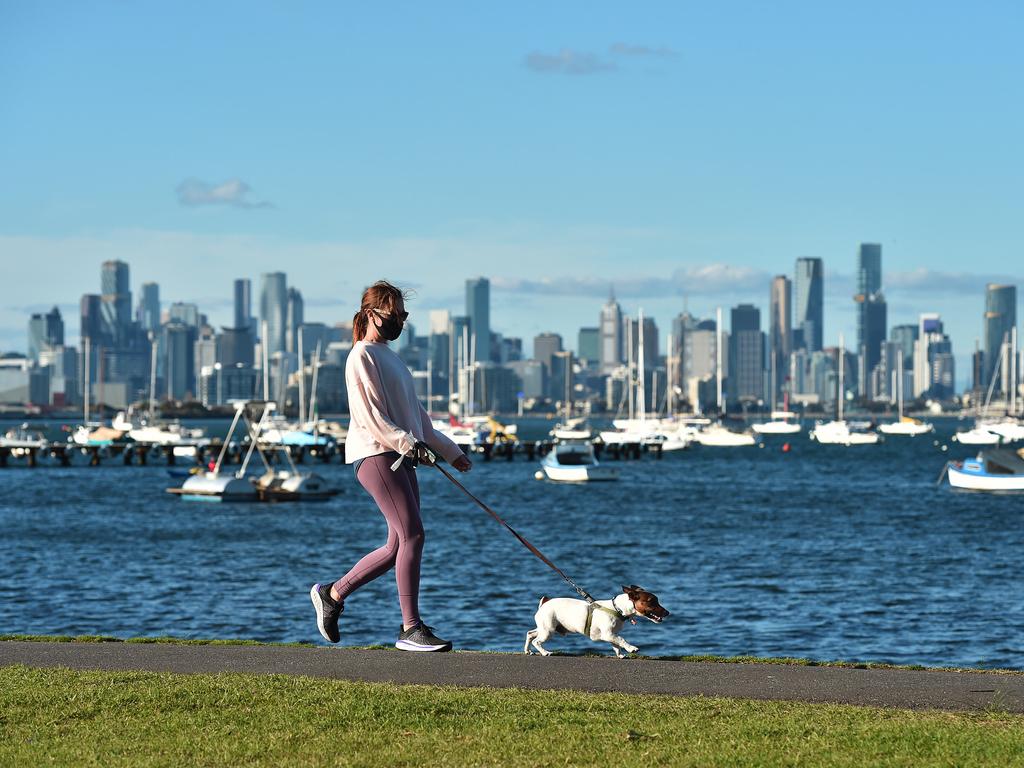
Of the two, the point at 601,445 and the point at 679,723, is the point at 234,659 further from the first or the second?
the point at 601,445

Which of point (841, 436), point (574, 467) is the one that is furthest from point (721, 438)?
point (574, 467)

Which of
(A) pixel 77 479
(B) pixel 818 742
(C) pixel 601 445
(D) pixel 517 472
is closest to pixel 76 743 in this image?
(B) pixel 818 742

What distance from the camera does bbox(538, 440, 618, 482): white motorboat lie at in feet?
276

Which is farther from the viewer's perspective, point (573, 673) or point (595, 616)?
point (595, 616)

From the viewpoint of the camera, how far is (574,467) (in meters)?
84.6

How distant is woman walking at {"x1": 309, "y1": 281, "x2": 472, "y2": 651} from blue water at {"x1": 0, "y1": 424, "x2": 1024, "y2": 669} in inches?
458

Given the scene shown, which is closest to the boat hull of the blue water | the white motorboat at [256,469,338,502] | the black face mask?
the blue water

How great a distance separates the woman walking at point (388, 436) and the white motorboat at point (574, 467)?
2883 inches

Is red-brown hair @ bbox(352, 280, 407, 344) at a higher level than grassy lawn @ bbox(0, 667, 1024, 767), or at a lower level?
higher

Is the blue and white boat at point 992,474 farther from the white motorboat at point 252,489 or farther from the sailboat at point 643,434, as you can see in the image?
the sailboat at point 643,434

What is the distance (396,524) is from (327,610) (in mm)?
892

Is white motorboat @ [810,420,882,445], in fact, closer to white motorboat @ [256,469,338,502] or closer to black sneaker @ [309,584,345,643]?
white motorboat @ [256,469,338,502]

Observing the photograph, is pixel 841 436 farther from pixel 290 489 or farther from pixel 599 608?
pixel 599 608

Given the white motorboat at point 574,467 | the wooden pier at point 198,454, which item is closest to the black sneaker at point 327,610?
the white motorboat at point 574,467
